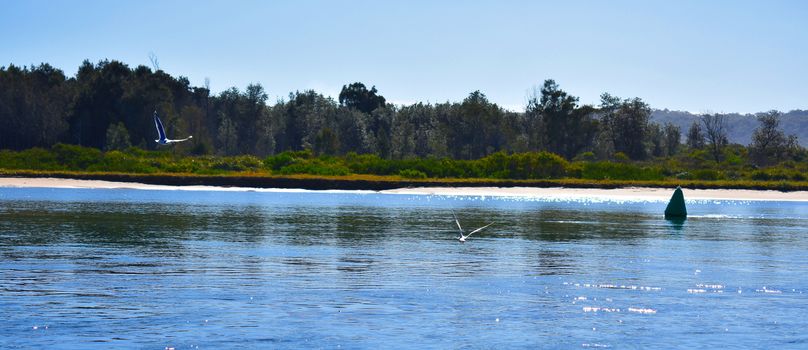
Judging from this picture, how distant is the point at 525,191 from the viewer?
396ft

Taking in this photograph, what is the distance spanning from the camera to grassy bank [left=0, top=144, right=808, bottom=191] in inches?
4838

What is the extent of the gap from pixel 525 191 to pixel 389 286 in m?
91.8

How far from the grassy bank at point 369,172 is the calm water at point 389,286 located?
65.6m

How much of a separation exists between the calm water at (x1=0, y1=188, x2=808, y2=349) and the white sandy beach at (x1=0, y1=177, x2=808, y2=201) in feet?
192

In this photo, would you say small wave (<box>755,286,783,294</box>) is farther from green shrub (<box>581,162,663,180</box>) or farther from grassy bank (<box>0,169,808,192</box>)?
green shrub (<box>581,162,663,180</box>)

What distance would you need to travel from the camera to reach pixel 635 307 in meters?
27.0

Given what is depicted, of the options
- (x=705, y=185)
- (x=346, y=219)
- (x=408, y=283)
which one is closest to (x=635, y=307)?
(x=408, y=283)

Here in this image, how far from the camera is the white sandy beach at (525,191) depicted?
11525cm

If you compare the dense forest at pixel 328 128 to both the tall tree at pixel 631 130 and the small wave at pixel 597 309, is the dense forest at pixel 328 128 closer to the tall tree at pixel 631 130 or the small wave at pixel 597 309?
the tall tree at pixel 631 130

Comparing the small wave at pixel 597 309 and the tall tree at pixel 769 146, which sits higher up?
the tall tree at pixel 769 146

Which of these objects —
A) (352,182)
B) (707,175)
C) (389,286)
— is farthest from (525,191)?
(389,286)

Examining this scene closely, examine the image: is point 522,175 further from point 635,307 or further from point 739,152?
point 635,307

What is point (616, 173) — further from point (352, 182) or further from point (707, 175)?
point (352, 182)

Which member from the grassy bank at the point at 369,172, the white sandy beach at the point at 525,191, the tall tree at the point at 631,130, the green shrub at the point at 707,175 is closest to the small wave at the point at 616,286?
the white sandy beach at the point at 525,191
